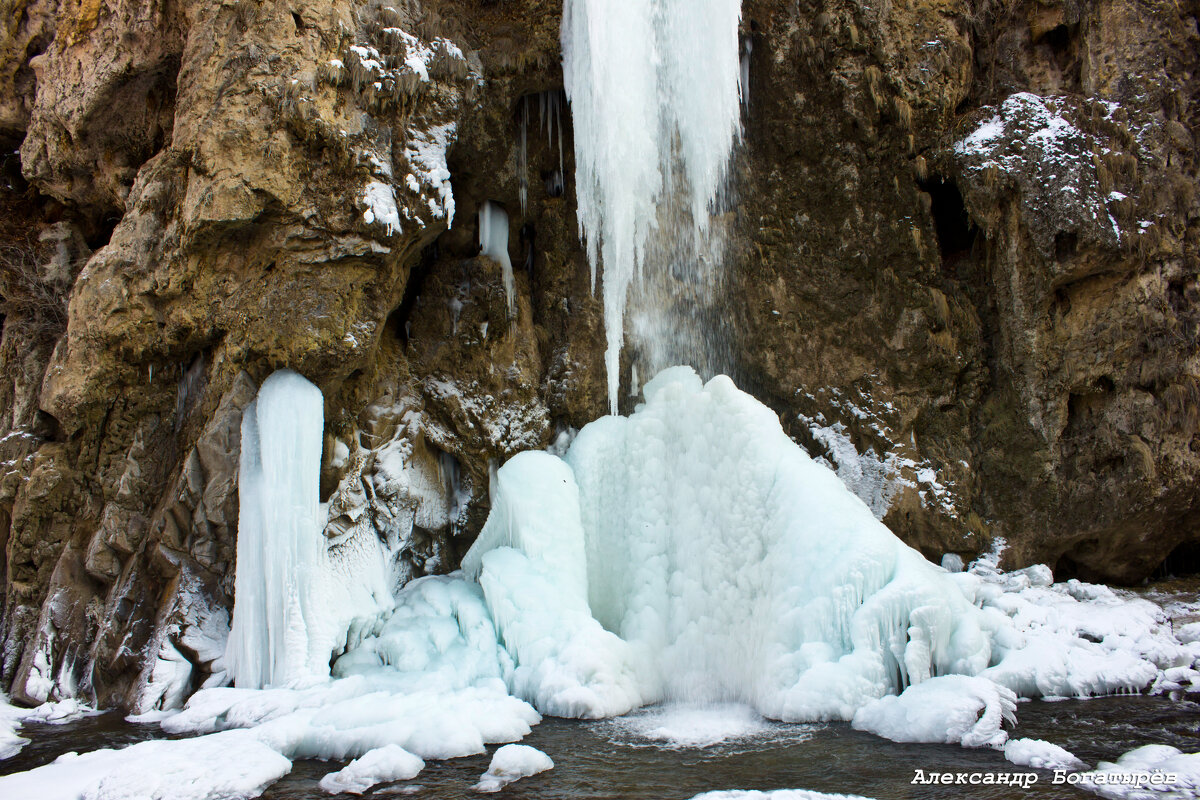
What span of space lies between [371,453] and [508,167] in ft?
12.1

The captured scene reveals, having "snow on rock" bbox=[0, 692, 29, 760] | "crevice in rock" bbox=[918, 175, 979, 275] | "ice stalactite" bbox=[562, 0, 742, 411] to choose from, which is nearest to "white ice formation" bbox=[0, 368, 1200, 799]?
"snow on rock" bbox=[0, 692, 29, 760]

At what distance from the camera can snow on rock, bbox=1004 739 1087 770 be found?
5.01 m

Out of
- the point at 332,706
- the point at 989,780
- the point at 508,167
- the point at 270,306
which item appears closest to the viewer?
the point at 989,780

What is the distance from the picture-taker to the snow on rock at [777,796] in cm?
447

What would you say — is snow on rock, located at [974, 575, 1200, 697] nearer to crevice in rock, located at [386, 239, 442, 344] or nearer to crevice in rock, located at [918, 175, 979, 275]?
crevice in rock, located at [918, 175, 979, 275]

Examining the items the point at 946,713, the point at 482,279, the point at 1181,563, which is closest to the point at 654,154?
the point at 482,279

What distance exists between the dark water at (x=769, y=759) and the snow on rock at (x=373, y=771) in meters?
0.09

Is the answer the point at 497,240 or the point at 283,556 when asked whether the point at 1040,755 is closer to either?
the point at 283,556

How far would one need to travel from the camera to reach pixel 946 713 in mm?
5707

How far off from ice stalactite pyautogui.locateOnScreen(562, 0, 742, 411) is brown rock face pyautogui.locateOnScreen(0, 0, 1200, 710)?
0.45m

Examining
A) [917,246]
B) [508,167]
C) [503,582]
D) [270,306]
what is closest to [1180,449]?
[917,246]

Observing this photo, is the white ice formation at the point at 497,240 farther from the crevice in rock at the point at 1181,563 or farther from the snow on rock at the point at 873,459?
the crevice in rock at the point at 1181,563

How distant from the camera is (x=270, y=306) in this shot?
7.62 metres

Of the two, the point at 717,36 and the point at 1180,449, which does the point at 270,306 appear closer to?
the point at 717,36
